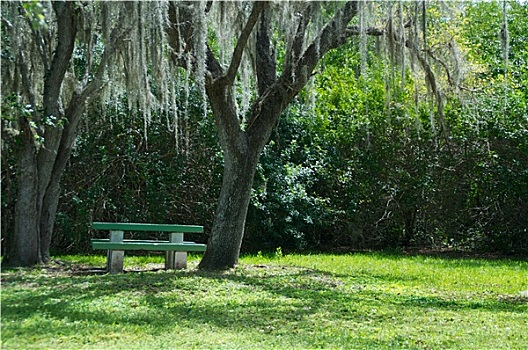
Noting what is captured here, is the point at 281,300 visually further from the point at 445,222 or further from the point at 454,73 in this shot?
the point at 445,222

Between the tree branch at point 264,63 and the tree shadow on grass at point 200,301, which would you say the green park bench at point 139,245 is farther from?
the tree branch at point 264,63

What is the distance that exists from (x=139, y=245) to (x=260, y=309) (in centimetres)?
258

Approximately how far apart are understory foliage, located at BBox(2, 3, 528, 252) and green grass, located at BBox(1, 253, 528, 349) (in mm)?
2257

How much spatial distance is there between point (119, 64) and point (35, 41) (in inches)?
39.9

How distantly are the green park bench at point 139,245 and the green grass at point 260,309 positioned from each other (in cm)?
30

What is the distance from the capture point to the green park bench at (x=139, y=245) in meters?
8.42

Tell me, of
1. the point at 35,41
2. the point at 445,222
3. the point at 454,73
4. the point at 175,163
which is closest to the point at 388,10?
the point at 454,73

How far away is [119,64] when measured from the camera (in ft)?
29.5

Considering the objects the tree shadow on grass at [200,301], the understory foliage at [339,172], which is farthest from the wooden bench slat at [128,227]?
the understory foliage at [339,172]

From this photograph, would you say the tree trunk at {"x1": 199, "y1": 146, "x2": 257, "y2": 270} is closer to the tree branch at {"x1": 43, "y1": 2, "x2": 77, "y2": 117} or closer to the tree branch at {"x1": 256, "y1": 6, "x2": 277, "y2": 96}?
the tree branch at {"x1": 256, "y1": 6, "x2": 277, "y2": 96}

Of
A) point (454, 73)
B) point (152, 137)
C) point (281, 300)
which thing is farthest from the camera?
point (152, 137)

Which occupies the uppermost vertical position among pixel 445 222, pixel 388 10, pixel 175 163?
pixel 388 10

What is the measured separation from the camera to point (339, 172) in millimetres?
13297

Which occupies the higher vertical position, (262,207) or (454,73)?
(454,73)
